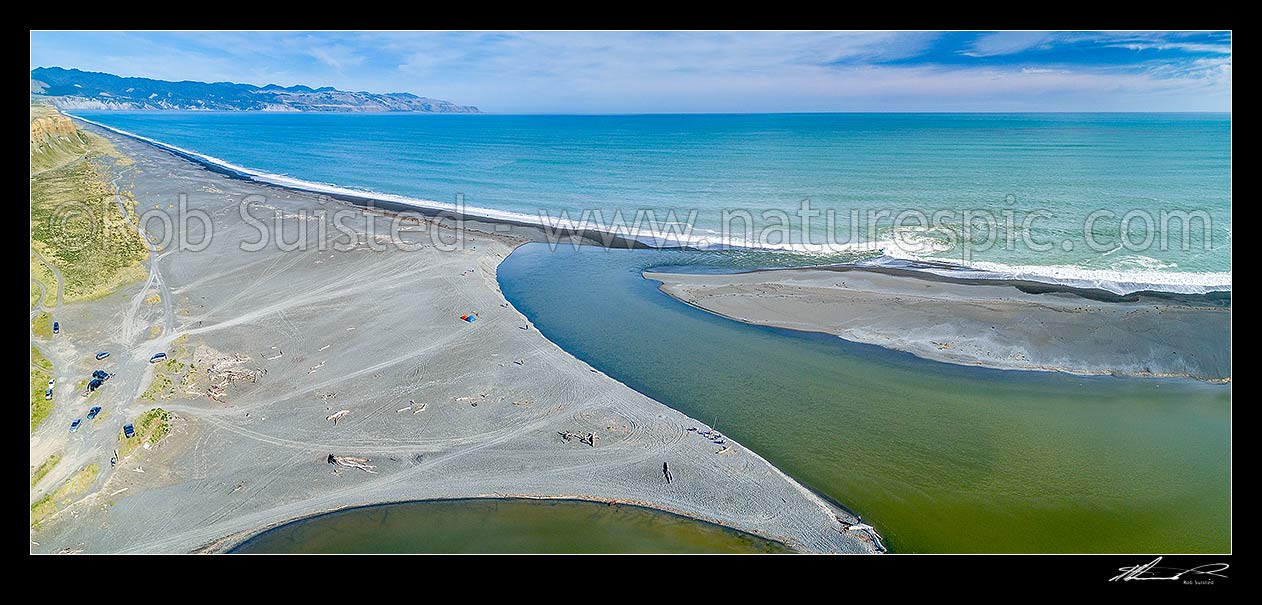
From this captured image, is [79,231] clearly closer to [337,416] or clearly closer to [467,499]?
[337,416]

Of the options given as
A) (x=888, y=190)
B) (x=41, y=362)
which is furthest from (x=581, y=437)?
(x=888, y=190)

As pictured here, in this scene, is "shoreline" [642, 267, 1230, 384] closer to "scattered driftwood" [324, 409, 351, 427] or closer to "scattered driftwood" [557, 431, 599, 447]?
"scattered driftwood" [557, 431, 599, 447]

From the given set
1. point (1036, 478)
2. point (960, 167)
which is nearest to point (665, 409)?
point (1036, 478)

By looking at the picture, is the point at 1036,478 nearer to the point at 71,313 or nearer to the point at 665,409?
the point at 665,409

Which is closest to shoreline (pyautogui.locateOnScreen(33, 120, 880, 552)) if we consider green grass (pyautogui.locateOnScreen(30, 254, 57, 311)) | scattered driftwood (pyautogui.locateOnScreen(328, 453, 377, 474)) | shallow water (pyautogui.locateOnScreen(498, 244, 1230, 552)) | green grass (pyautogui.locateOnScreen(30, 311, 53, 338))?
scattered driftwood (pyautogui.locateOnScreen(328, 453, 377, 474))
